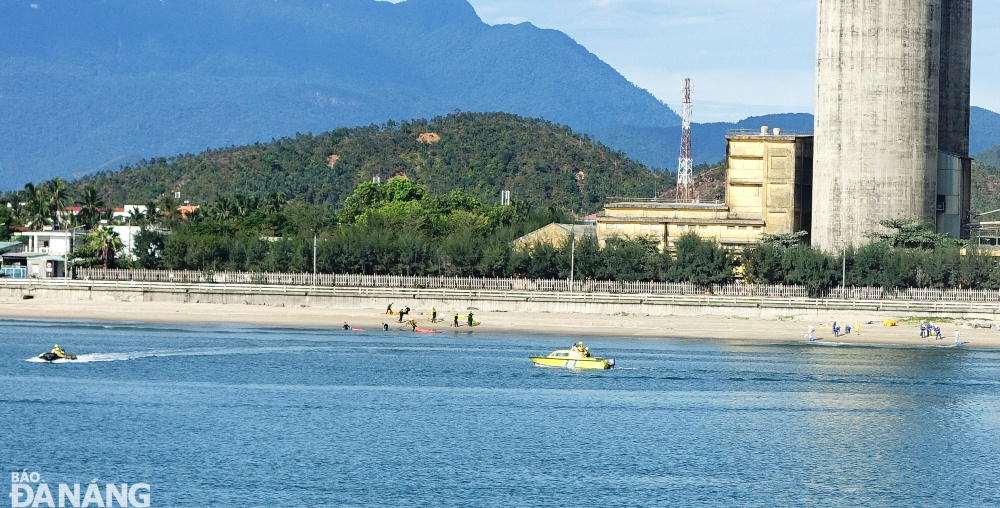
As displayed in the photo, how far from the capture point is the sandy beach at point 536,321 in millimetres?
84938

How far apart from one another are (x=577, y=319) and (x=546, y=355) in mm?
16014

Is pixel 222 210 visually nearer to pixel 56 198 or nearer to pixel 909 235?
pixel 56 198

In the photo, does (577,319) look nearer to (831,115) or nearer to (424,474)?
(831,115)

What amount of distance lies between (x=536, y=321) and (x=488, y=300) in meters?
6.07

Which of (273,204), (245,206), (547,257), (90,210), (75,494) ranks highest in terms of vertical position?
(273,204)

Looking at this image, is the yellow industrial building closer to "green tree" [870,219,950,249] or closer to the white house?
"green tree" [870,219,950,249]

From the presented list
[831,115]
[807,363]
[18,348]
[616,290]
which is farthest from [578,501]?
[831,115]

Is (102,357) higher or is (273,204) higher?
(273,204)

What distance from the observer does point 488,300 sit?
308ft

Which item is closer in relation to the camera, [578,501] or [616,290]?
[578,501]

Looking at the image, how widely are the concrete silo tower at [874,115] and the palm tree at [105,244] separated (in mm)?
55129

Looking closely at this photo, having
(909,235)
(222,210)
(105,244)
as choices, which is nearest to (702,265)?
(909,235)

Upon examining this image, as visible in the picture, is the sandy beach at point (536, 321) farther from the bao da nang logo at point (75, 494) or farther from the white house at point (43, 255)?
the bao da nang logo at point (75, 494)

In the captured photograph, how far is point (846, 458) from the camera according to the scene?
50.5m
